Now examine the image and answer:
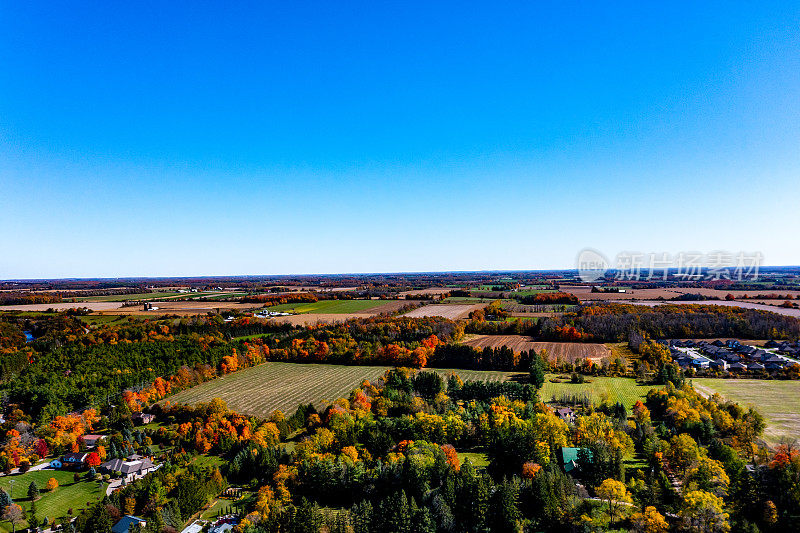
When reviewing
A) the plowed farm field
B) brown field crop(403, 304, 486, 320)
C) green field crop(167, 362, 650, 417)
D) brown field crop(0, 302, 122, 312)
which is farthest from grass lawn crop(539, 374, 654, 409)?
brown field crop(0, 302, 122, 312)

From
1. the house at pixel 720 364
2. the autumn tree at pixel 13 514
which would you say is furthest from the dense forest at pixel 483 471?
Result: the house at pixel 720 364

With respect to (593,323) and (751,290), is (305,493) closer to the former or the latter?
(593,323)

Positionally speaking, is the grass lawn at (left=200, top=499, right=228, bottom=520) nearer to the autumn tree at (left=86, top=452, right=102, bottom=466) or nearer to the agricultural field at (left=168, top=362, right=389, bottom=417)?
the autumn tree at (left=86, top=452, right=102, bottom=466)

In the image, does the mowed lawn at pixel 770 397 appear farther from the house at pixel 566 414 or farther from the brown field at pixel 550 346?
the brown field at pixel 550 346

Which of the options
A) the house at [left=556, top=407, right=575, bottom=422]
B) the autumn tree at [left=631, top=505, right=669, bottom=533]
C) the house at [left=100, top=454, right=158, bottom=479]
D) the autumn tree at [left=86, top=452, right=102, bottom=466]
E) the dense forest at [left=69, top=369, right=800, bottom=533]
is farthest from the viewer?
the house at [left=556, top=407, right=575, bottom=422]

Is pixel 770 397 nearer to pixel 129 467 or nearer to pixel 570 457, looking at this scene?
pixel 570 457

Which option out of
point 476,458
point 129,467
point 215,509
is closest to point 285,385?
point 129,467

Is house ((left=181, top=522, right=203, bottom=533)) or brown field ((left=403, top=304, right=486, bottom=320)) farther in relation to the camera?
brown field ((left=403, top=304, right=486, bottom=320))
